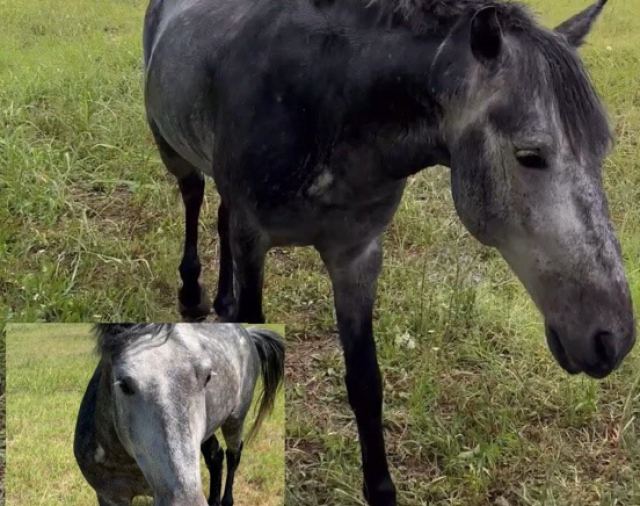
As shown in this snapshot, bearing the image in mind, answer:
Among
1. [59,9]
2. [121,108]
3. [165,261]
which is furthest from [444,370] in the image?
[59,9]

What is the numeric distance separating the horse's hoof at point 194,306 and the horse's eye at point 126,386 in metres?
2.06

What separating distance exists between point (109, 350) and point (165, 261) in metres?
2.31

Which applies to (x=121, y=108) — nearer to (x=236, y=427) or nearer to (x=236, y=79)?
(x=236, y=79)

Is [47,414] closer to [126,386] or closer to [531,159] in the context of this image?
[126,386]

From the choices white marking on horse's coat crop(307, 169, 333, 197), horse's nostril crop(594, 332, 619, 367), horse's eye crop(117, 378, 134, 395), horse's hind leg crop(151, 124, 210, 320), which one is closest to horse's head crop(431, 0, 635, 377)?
horse's nostril crop(594, 332, 619, 367)

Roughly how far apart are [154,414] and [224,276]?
210cm

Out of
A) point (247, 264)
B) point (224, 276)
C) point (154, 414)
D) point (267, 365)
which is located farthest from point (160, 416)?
point (224, 276)

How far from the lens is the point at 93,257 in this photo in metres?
3.90

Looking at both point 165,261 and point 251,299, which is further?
point 165,261

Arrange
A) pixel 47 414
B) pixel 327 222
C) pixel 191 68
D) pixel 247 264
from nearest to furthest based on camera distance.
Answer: pixel 47 414 < pixel 327 222 < pixel 247 264 < pixel 191 68

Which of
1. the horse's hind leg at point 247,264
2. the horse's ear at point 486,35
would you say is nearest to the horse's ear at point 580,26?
the horse's ear at point 486,35

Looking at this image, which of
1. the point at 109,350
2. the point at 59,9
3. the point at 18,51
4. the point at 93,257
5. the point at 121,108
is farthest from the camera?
the point at 59,9

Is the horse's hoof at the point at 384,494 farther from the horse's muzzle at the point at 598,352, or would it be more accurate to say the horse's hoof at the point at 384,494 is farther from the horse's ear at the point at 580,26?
the horse's ear at the point at 580,26

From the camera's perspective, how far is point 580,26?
1.90 metres
